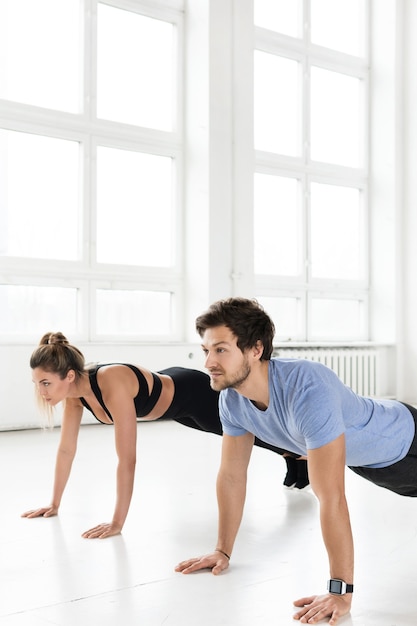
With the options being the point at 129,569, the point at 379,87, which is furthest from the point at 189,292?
the point at 129,569

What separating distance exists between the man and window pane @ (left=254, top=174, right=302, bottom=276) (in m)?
5.66

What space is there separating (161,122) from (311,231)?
2.05m

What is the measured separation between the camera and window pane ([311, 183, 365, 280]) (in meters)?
8.42

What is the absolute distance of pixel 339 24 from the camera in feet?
28.4

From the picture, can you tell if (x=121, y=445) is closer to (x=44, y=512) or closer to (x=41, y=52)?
(x=44, y=512)

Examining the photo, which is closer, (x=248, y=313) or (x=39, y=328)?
(x=248, y=313)

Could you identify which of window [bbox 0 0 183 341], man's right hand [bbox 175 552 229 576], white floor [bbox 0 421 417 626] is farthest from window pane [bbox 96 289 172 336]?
man's right hand [bbox 175 552 229 576]

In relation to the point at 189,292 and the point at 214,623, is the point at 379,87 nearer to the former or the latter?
the point at 189,292

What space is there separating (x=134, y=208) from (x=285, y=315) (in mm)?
2016

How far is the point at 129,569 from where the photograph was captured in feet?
7.48

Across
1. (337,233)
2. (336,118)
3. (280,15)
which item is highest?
(280,15)

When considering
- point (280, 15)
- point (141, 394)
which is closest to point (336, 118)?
point (280, 15)

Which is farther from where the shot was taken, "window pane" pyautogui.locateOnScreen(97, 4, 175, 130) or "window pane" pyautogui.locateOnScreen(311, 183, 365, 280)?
"window pane" pyautogui.locateOnScreen(311, 183, 365, 280)

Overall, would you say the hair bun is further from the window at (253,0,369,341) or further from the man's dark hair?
the window at (253,0,369,341)
